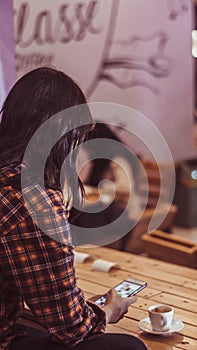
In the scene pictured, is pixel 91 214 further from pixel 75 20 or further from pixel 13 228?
pixel 13 228

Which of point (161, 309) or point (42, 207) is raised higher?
point (42, 207)

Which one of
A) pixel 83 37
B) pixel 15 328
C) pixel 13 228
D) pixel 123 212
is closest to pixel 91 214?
pixel 123 212

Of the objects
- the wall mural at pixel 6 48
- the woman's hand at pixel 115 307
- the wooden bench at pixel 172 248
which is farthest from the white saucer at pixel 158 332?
the wall mural at pixel 6 48

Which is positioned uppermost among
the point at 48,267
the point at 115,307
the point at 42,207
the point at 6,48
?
the point at 6,48

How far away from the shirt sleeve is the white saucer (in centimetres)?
40

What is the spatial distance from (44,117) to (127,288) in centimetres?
89

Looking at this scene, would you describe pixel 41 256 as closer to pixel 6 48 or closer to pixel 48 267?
pixel 48 267

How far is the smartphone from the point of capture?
2463 mm

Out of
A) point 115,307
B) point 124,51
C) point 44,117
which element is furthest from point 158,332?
point 124,51

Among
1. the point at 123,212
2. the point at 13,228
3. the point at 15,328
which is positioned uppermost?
the point at 13,228

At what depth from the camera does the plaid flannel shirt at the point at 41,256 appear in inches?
77.1

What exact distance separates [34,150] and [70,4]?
12.7 feet

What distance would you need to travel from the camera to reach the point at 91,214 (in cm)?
493

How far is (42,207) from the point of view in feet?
6.47
